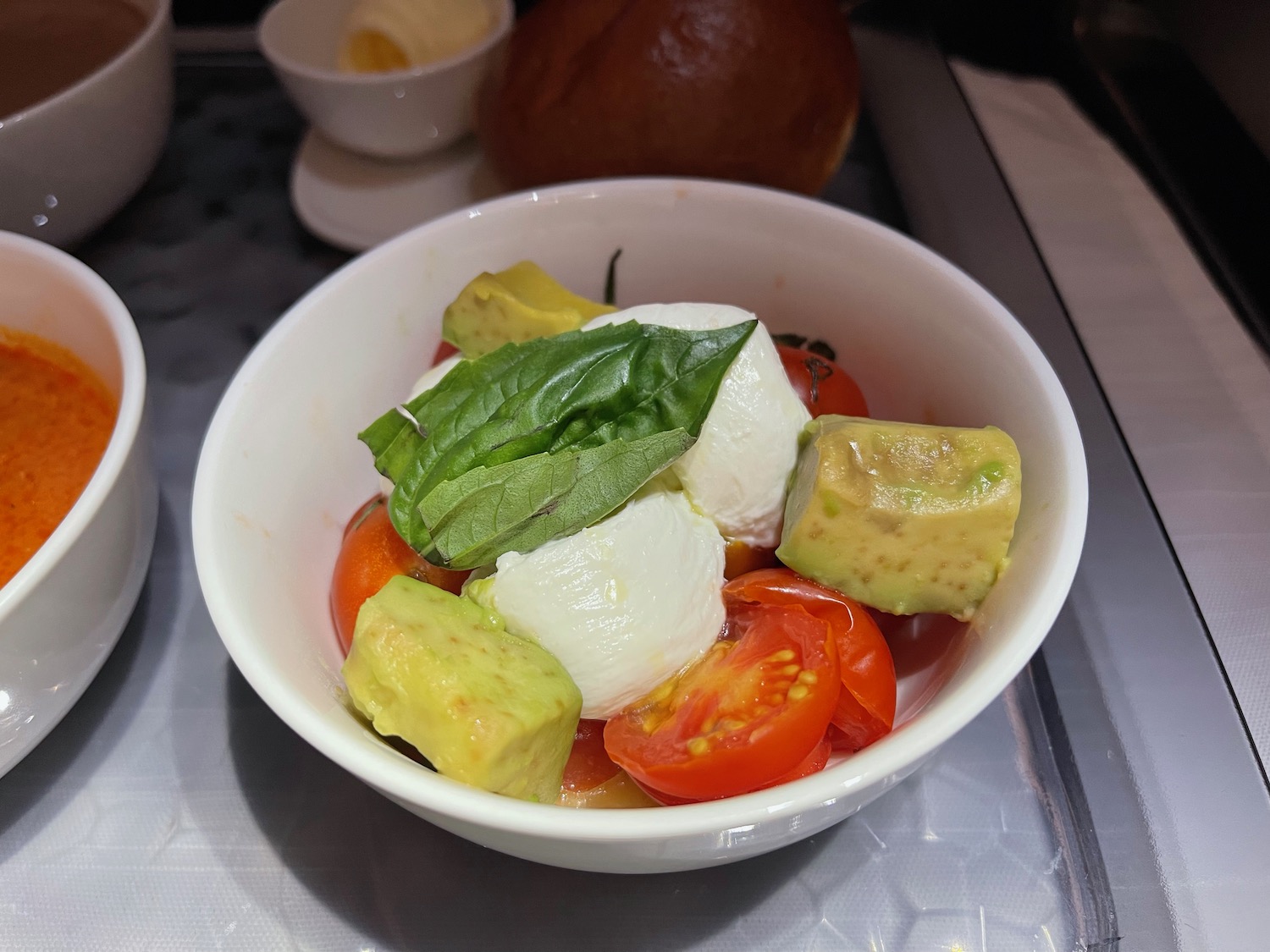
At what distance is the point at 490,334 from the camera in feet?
2.79

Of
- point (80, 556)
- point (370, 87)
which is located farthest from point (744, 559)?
point (370, 87)

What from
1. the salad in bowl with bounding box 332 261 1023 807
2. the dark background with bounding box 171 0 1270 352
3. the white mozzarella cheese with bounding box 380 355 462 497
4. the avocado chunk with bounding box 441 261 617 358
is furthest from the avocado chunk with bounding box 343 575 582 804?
the dark background with bounding box 171 0 1270 352

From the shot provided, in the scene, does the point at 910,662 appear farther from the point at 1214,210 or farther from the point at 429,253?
the point at 1214,210

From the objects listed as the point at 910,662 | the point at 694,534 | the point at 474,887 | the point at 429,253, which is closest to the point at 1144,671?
the point at 910,662

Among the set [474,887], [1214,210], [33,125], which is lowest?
[474,887]

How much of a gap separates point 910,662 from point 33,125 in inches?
41.5

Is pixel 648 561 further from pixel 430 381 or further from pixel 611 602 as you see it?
pixel 430 381

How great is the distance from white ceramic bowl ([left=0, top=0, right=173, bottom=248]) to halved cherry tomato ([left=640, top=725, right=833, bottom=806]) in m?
0.96

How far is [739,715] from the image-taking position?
62 cm

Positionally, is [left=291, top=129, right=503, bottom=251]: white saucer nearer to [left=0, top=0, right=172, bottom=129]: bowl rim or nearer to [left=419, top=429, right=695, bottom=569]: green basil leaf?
[left=0, top=0, right=172, bottom=129]: bowl rim

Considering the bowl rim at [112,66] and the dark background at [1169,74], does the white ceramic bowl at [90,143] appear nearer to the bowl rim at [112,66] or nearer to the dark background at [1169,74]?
the bowl rim at [112,66]

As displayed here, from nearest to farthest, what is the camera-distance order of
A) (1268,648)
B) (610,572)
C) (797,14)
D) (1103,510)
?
1. (610,572)
2. (1268,648)
3. (1103,510)
4. (797,14)

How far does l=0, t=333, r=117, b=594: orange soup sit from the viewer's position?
2.77ft

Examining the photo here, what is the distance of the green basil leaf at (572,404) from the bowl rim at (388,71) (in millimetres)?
643
